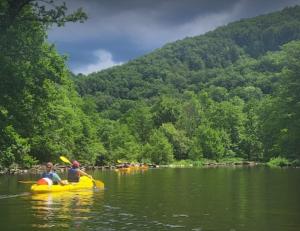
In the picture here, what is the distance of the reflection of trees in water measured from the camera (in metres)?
16.5

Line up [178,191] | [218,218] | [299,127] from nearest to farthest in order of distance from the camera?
[218,218]
[178,191]
[299,127]

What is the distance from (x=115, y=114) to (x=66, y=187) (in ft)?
398

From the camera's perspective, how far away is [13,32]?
20531mm

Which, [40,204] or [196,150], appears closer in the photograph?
[40,204]

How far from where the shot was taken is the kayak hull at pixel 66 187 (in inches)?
1026

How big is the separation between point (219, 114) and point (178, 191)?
93291mm

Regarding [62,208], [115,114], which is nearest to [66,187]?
[62,208]

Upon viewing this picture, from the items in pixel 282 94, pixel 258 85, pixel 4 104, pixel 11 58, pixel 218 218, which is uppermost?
pixel 258 85

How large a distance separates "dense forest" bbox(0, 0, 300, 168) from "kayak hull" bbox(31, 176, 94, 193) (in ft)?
9.02

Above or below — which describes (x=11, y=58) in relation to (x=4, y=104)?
above

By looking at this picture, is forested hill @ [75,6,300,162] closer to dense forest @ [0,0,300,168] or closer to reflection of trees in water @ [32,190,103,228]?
dense forest @ [0,0,300,168]

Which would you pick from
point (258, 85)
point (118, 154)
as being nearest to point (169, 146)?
point (118, 154)

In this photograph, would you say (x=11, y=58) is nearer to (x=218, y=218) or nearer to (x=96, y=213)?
(x=96, y=213)

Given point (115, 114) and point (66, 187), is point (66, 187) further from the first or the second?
point (115, 114)
